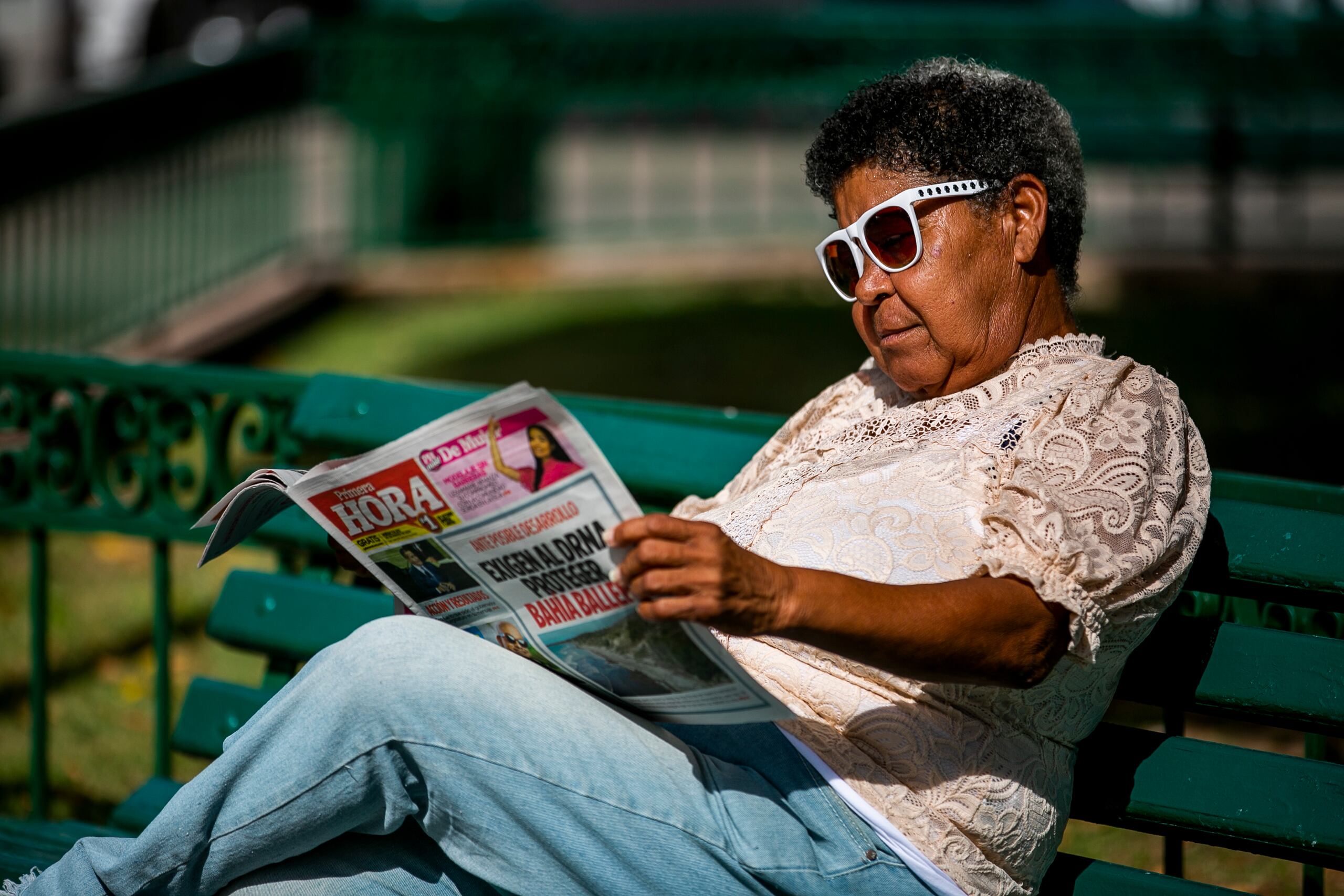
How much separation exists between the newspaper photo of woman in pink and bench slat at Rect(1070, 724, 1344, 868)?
1057 mm

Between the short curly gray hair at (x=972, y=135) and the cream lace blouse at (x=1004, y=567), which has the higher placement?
the short curly gray hair at (x=972, y=135)

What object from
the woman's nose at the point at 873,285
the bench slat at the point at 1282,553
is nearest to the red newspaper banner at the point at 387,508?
the woman's nose at the point at 873,285

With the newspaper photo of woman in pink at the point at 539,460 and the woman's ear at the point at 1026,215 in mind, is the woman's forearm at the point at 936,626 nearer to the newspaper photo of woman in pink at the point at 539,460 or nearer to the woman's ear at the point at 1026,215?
the newspaper photo of woman in pink at the point at 539,460

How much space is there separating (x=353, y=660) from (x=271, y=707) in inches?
6.1

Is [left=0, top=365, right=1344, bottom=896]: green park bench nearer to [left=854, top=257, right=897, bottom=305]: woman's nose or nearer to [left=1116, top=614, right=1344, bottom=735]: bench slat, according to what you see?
[left=1116, top=614, right=1344, bottom=735]: bench slat

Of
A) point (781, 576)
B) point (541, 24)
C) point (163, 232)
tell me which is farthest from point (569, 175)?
point (781, 576)

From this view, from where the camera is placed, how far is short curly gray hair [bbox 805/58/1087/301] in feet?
7.47

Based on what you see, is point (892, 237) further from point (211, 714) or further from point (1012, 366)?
point (211, 714)

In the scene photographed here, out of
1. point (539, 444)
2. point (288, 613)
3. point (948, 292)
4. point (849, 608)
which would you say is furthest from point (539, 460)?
point (288, 613)

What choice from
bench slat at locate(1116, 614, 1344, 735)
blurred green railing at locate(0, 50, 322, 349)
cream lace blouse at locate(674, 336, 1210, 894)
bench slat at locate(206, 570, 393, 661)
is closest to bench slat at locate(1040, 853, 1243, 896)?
cream lace blouse at locate(674, 336, 1210, 894)

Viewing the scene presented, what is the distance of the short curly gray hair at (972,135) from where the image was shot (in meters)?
2.28

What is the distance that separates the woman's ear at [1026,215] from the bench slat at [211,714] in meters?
1.67

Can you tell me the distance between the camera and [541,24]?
895 centimetres

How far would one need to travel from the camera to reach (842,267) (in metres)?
2.48
